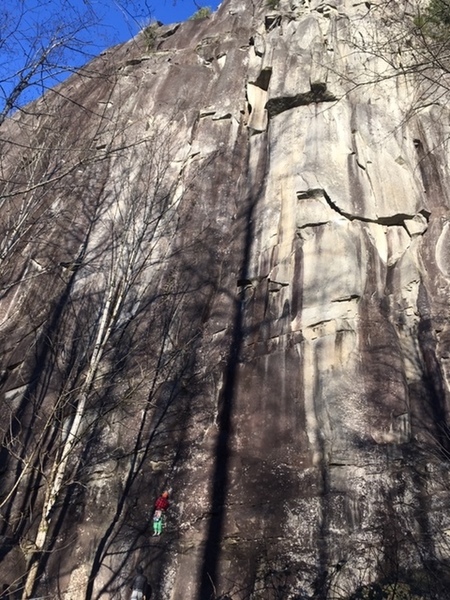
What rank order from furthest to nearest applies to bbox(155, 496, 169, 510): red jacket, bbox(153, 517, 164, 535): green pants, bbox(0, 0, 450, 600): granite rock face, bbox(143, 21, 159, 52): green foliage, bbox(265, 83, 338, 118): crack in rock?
bbox(143, 21, 159, 52): green foliage → bbox(265, 83, 338, 118): crack in rock → bbox(155, 496, 169, 510): red jacket → bbox(153, 517, 164, 535): green pants → bbox(0, 0, 450, 600): granite rock face

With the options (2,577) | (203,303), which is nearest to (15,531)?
(2,577)

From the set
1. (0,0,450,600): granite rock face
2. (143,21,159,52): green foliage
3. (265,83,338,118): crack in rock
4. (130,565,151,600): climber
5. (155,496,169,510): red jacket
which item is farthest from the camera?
(143,21,159,52): green foliage

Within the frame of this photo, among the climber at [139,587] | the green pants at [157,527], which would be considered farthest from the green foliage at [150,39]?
the climber at [139,587]

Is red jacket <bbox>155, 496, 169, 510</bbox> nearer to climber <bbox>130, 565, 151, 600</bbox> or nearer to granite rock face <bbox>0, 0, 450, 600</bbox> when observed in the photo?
granite rock face <bbox>0, 0, 450, 600</bbox>

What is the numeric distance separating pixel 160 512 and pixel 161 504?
13cm

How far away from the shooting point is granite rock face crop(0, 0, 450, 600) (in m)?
7.67

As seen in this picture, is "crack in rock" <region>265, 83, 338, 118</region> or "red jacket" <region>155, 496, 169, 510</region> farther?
"crack in rock" <region>265, 83, 338, 118</region>

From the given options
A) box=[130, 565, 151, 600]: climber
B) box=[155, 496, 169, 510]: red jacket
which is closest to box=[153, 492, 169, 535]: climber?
box=[155, 496, 169, 510]: red jacket

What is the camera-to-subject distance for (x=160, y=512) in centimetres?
830

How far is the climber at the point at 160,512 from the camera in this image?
8.16m

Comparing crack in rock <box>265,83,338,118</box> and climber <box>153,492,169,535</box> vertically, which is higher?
crack in rock <box>265,83,338,118</box>

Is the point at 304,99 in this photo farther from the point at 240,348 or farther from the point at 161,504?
the point at 161,504

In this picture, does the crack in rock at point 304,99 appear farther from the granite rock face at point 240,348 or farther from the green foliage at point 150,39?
the green foliage at point 150,39

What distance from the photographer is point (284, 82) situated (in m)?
15.5
